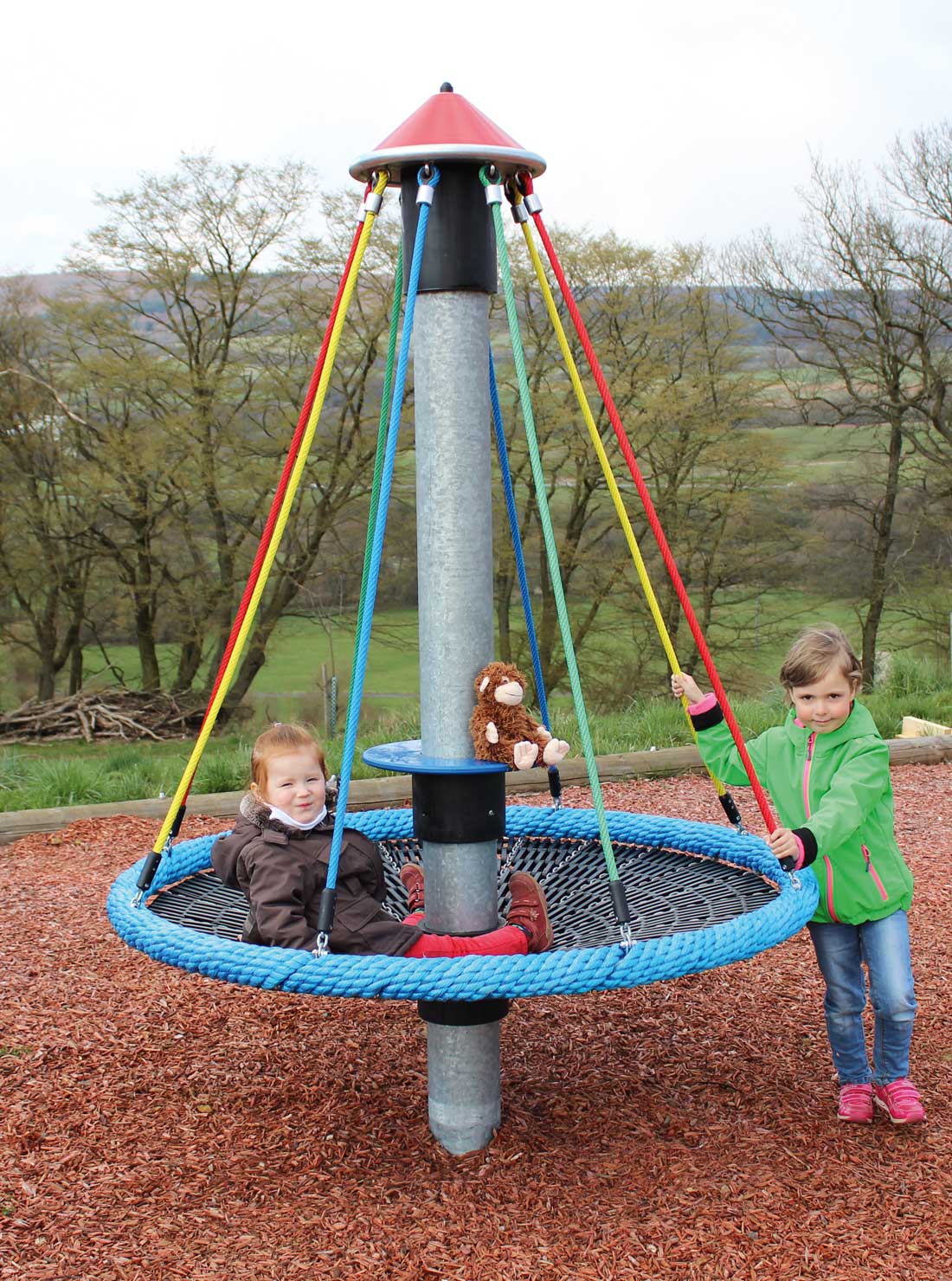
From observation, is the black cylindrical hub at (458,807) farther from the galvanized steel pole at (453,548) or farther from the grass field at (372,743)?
the grass field at (372,743)

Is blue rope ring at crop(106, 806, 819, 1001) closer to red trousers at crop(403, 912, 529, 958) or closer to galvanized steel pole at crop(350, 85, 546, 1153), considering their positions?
red trousers at crop(403, 912, 529, 958)

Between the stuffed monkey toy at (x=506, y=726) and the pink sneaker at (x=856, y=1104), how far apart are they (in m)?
1.07

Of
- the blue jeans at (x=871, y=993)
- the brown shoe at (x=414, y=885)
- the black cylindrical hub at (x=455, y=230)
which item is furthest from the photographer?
the brown shoe at (x=414, y=885)

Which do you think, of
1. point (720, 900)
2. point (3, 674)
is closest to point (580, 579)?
point (3, 674)

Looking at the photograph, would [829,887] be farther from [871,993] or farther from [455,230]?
[455,230]

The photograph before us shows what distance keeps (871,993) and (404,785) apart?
3372 millimetres

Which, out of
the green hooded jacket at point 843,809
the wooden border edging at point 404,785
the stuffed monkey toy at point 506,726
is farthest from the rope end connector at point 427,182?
the wooden border edging at point 404,785

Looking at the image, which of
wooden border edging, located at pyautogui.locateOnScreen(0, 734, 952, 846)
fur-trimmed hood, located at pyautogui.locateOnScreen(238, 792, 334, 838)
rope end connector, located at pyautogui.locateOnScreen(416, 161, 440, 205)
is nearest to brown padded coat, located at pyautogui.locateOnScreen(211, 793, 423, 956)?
fur-trimmed hood, located at pyautogui.locateOnScreen(238, 792, 334, 838)

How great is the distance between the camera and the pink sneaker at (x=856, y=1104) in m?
2.57

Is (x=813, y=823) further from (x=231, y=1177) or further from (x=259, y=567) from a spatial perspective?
(x=231, y=1177)

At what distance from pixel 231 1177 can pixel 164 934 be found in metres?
0.62

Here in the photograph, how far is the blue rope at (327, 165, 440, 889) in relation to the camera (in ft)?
6.63

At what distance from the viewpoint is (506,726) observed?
2256mm

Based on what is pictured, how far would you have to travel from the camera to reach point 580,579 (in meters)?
15.0
